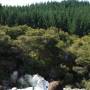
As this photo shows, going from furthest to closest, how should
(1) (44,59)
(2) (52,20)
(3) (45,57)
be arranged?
(2) (52,20), (3) (45,57), (1) (44,59)

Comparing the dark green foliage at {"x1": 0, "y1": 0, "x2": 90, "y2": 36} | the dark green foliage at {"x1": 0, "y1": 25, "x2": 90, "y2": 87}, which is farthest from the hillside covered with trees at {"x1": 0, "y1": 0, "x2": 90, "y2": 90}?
the dark green foliage at {"x1": 0, "y1": 0, "x2": 90, "y2": 36}

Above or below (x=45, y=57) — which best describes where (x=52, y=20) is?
below

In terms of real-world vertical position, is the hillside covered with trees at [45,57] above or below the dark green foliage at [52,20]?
above

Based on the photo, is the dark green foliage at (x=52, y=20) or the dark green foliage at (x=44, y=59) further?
the dark green foliage at (x=52, y=20)

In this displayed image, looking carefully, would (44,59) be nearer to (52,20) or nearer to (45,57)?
(45,57)

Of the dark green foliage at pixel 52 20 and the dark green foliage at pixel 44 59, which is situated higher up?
the dark green foliage at pixel 44 59

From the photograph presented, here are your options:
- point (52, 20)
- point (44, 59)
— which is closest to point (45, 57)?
point (44, 59)

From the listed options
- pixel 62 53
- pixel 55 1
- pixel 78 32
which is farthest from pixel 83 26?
pixel 55 1

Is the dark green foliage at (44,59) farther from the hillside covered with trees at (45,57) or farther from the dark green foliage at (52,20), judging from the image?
the dark green foliage at (52,20)

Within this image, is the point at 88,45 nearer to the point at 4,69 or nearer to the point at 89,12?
the point at 4,69

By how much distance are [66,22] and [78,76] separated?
26449 mm

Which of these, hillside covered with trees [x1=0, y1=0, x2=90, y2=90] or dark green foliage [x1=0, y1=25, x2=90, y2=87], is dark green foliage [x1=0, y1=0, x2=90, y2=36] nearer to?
hillside covered with trees [x1=0, y1=0, x2=90, y2=90]

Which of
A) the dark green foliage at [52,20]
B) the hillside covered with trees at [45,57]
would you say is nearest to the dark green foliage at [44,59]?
the hillside covered with trees at [45,57]

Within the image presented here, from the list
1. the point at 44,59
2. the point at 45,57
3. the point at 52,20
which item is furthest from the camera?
the point at 52,20
